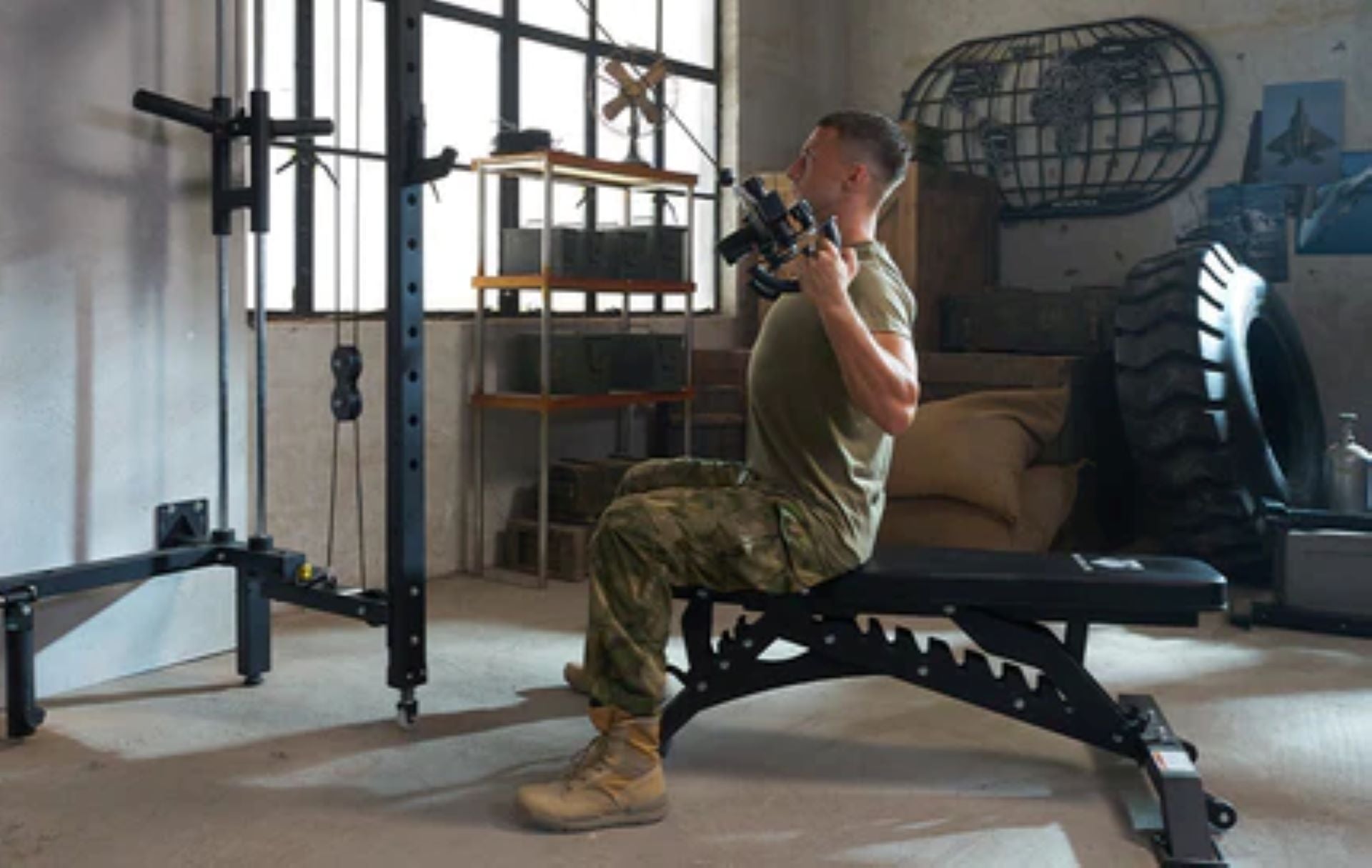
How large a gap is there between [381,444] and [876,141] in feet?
8.28

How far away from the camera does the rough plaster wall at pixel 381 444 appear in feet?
14.4

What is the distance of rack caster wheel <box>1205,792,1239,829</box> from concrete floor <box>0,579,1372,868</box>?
1.9 inches

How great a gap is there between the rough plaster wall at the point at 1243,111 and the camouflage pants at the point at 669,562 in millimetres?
4080

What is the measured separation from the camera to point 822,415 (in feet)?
9.04

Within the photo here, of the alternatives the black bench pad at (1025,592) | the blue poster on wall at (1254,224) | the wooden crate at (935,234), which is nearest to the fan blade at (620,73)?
the wooden crate at (935,234)

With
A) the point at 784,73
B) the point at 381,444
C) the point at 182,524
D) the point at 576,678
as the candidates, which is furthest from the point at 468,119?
the point at 576,678

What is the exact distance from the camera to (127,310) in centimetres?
350

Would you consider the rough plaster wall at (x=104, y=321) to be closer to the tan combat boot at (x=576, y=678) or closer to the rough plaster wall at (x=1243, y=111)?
the tan combat boot at (x=576, y=678)

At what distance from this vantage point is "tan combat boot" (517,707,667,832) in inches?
101

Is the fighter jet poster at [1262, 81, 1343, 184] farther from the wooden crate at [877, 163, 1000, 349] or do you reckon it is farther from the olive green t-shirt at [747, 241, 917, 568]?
the olive green t-shirt at [747, 241, 917, 568]

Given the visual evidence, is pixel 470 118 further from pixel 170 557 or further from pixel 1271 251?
pixel 1271 251

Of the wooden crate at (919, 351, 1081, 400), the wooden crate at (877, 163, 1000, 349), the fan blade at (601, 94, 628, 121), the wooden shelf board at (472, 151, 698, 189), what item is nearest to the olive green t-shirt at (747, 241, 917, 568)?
the wooden shelf board at (472, 151, 698, 189)

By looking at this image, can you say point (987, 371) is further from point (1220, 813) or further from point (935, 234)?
point (1220, 813)

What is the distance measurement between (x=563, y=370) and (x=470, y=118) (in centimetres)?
111
